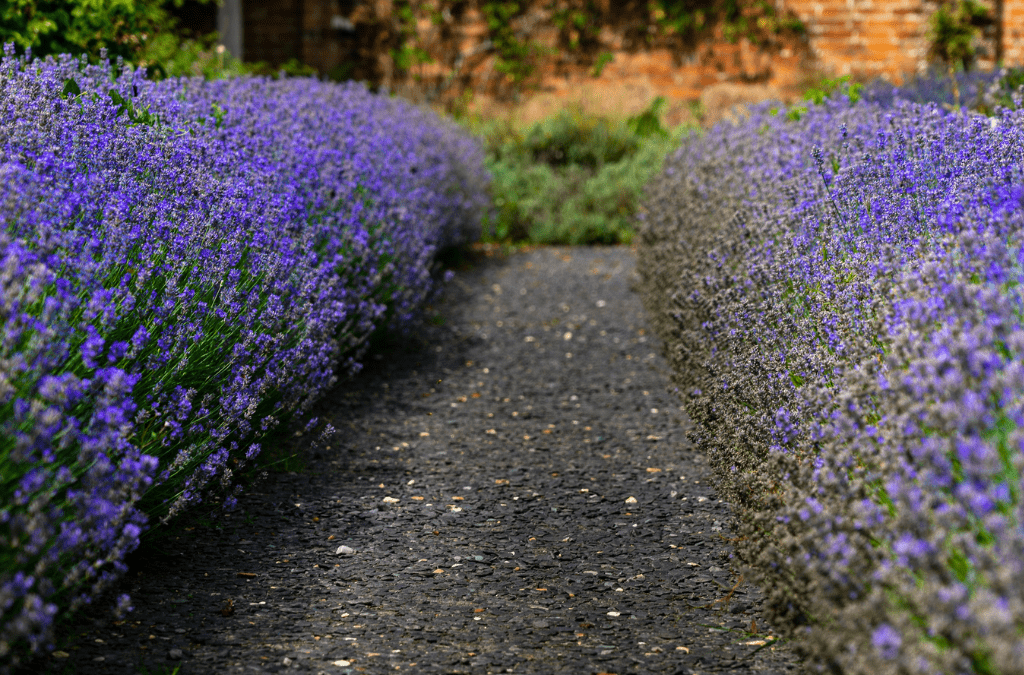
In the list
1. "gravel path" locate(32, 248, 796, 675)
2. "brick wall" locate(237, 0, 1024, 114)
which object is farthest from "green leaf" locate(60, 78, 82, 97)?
"brick wall" locate(237, 0, 1024, 114)

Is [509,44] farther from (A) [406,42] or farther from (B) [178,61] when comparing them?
(B) [178,61]

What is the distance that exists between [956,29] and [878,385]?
1058cm

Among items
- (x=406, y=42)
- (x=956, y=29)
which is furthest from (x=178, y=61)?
(x=956, y=29)

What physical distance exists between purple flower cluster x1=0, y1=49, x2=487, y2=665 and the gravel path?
268 mm

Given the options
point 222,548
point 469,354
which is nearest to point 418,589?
point 222,548

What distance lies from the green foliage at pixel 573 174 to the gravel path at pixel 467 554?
12.7 feet

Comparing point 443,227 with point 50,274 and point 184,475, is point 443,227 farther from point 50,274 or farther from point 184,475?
point 50,274

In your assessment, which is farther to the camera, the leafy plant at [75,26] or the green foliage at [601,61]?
the green foliage at [601,61]

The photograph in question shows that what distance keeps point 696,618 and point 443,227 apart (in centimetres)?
487

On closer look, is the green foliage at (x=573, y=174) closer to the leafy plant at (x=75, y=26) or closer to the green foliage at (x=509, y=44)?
the green foliage at (x=509, y=44)

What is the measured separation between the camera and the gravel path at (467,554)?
2.42m

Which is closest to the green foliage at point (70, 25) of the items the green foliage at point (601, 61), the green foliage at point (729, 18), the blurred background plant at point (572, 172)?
the blurred background plant at point (572, 172)

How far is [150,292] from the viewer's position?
2.79 meters

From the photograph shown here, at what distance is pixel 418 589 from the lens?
9.21ft
